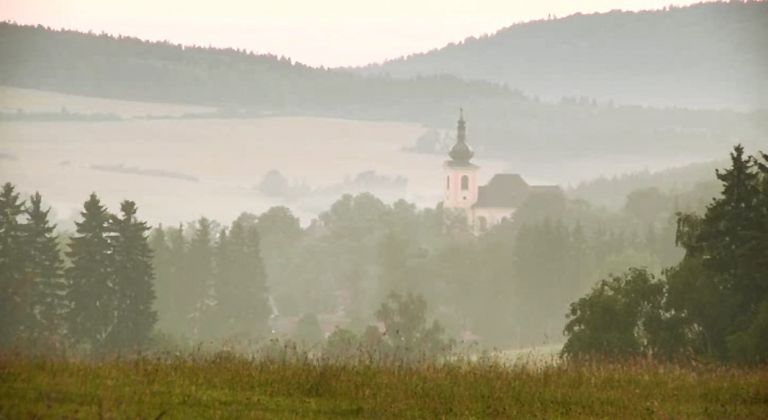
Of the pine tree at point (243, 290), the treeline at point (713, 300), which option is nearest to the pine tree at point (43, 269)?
→ the treeline at point (713, 300)

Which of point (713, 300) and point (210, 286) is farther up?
point (713, 300)

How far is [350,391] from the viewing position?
1844 centimetres

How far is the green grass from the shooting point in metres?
16.8

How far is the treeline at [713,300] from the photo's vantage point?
40.2 metres

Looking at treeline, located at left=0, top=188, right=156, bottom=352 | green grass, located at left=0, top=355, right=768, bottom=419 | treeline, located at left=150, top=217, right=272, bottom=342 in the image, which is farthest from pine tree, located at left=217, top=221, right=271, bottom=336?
green grass, located at left=0, top=355, right=768, bottom=419

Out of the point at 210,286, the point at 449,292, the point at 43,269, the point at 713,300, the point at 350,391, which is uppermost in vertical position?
the point at 713,300

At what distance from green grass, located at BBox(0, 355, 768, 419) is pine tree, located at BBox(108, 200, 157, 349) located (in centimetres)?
7455

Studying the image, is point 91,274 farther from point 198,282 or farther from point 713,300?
point 713,300

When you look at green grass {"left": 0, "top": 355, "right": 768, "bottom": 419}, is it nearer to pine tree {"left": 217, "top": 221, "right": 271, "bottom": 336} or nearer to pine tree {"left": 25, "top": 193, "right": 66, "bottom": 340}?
pine tree {"left": 25, "top": 193, "right": 66, "bottom": 340}

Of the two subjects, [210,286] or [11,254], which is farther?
[210,286]

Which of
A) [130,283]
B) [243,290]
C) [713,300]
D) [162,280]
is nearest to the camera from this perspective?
[713,300]

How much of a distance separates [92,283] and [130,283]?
7.85ft

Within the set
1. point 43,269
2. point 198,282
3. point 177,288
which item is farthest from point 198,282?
point 43,269

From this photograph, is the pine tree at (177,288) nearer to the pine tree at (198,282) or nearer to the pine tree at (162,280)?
the pine tree at (162,280)
